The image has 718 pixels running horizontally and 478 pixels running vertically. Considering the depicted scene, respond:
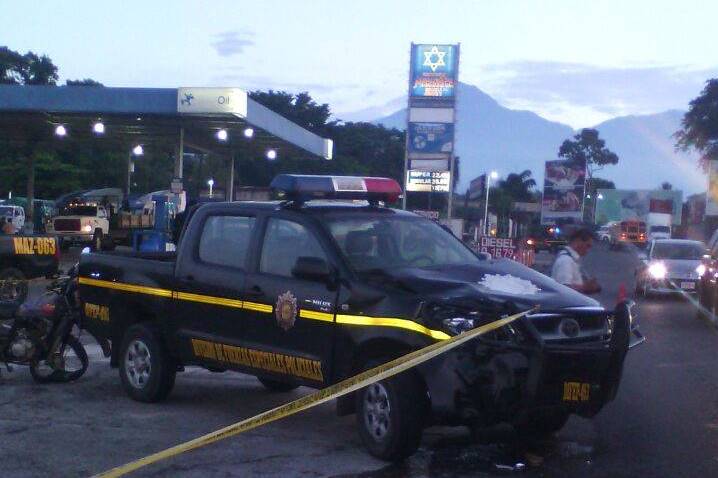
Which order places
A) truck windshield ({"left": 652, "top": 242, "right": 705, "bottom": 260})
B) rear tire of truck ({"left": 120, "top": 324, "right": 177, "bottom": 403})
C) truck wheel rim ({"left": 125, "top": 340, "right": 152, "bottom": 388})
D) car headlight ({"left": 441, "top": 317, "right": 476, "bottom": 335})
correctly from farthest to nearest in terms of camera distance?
1. truck windshield ({"left": 652, "top": 242, "right": 705, "bottom": 260})
2. truck wheel rim ({"left": 125, "top": 340, "right": 152, "bottom": 388})
3. rear tire of truck ({"left": 120, "top": 324, "right": 177, "bottom": 403})
4. car headlight ({"left": 441, "top": 317, "right": 476, "bottom": 335})

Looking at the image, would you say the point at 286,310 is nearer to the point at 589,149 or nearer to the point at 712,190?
the point at 712,190

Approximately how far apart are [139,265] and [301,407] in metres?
3.30

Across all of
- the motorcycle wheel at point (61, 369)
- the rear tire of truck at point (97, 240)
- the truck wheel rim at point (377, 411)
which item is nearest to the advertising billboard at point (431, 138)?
the rear tire of truck at point (97, 240)

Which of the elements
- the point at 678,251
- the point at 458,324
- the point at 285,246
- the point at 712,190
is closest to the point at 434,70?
the point at 678,251

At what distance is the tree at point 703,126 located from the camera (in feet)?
277

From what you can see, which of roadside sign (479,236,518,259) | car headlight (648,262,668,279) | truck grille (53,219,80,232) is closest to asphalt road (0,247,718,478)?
car headlight (648,262,668,279)

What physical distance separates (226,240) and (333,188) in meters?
1.13

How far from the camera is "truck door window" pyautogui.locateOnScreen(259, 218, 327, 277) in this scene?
8.31 m

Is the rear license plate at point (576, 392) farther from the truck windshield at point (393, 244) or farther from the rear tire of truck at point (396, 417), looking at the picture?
the truck windshield at point (393, 244)

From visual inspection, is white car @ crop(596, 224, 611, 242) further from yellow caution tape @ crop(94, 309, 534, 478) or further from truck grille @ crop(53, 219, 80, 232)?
yellow caution tape @ crop(94, 309, 534, 478)

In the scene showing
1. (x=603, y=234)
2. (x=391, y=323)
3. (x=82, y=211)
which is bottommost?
(x=603, y=234)

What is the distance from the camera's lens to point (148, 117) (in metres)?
35.5

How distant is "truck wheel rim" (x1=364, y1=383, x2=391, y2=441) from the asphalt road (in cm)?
24

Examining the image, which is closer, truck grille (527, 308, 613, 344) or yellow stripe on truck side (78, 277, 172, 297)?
truck grille (527, 308, 613, 344)
